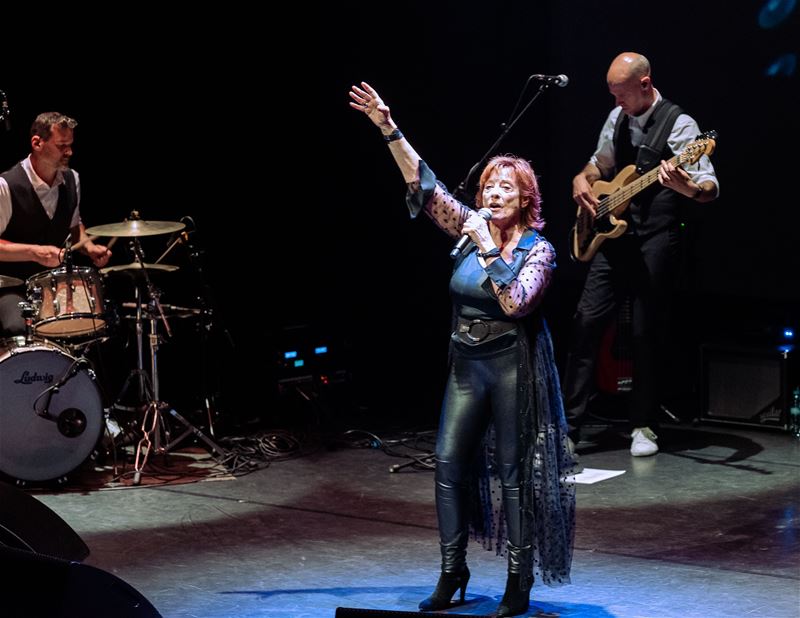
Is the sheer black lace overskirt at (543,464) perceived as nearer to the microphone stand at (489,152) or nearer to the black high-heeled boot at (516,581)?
the black high-heeled boot at (516,581)

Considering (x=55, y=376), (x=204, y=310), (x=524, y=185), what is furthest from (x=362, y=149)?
(x=524, y=185)

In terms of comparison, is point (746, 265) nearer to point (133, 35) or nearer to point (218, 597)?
point (133, 35)

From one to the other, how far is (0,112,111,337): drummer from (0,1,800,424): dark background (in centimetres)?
52

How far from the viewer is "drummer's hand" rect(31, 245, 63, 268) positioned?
7098 mm

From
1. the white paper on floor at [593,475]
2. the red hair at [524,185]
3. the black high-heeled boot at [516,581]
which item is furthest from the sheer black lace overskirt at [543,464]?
the white paper on floor at [593,475]

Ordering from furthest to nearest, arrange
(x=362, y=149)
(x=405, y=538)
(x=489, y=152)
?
1. (x=362, y=149)
2. (x=405, y=538)
3. (x=489, y=152)

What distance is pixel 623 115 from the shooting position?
24.6ft

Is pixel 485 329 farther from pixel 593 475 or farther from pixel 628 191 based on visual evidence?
pixel 628 191

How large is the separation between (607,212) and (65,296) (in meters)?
2.99

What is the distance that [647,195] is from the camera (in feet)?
24.7

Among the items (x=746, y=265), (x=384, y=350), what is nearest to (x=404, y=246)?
(x=384, y=350)

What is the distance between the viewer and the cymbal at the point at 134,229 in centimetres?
712

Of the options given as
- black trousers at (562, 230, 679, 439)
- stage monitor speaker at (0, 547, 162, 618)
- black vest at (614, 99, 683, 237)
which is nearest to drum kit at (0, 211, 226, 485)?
black trousers at (562, 230, 679, 439)

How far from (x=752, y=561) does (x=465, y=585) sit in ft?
4.58
